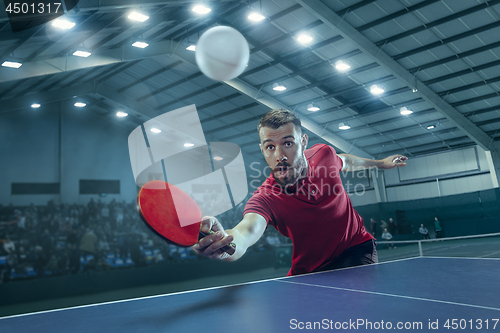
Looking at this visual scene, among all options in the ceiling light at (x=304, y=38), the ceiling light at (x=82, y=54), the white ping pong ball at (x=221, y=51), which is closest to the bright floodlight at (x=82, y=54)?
the ceiling light at (x=82, y=54)

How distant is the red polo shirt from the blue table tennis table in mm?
612

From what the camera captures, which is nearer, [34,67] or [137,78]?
[34,67]

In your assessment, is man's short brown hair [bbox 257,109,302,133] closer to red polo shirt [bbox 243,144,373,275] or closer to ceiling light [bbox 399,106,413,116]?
red polo shirt [bbox 243,144,373,275]

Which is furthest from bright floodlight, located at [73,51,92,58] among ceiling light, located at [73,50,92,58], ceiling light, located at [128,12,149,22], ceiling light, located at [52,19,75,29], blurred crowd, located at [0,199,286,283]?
blurred crowd, located at [0,199,286,283]

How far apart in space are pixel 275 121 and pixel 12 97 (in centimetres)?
1887

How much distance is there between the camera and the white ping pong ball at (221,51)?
6.34m

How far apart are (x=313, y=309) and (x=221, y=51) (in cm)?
545

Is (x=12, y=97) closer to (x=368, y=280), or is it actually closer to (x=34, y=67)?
(x=34, y=67)

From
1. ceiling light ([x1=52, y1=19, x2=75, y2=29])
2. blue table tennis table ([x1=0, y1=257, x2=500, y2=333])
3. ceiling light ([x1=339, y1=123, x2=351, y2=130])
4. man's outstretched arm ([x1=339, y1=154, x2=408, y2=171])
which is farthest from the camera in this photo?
ceiling light ([x1=339, y1=123, x2=351, y2=130])

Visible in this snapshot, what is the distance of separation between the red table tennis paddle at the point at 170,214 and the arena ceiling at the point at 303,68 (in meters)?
8.87

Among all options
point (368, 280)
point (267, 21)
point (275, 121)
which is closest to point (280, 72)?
point (267, 21)

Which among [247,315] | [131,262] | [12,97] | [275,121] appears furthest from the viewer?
[12,97]

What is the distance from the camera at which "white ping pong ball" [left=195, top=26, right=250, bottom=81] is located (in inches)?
249

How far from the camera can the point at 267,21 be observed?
1341 cm
